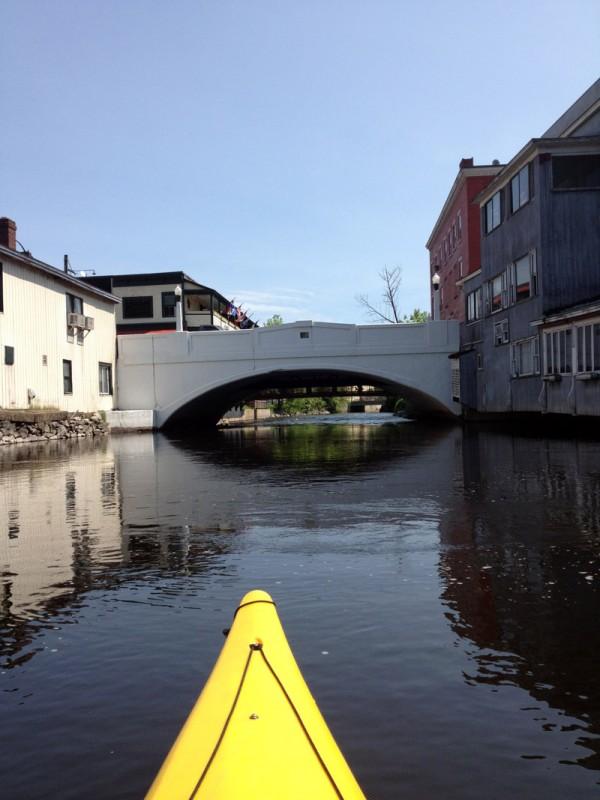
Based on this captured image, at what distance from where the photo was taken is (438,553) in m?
6.41

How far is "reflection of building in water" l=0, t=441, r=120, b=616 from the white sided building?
13.4m

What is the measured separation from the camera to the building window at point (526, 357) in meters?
24.3

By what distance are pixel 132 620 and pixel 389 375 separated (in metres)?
31.5

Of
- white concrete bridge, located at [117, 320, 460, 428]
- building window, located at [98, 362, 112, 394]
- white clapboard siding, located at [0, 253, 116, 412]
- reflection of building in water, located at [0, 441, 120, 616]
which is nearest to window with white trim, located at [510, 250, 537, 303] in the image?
white concrete bridge, located at [117, 320, 460, 428]

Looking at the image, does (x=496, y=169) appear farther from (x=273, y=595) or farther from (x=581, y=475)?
(x=273, y=595)

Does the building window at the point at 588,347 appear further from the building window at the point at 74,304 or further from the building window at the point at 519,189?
the building window at the point at 74,304

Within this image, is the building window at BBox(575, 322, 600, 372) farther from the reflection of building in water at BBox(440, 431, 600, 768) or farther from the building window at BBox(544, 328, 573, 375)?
the reflection of building in water at BBox(440, 431, 600, 768)

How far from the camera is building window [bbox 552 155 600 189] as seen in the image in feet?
77.4

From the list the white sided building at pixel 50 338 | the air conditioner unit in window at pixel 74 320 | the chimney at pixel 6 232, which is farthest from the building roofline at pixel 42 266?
the chimney at pixel 6 232

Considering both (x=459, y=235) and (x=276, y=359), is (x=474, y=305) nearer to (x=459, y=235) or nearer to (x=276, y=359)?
(x=276, y=359)

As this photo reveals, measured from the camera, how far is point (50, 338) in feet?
103

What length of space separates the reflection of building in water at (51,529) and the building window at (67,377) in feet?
56.3

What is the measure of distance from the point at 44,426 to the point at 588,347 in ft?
67.3

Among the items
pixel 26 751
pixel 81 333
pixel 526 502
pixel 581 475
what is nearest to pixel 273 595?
pixel 26 751
